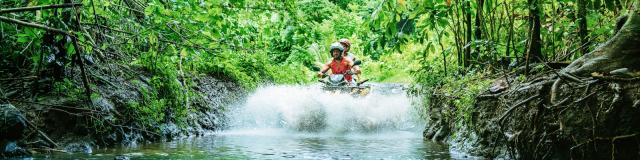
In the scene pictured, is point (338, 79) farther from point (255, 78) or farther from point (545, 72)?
point (545, 72)

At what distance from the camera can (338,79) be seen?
13.2 metres

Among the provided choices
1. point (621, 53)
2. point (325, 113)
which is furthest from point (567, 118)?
point (325, 113)

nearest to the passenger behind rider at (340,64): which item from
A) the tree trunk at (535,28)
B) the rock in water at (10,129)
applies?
the tree trunk at (535,28)

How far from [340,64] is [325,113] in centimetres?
215

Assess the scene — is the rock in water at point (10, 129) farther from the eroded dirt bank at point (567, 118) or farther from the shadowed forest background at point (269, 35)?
the eroded dirt bank at point (567, 118)

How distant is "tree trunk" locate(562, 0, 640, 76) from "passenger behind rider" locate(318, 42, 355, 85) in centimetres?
864

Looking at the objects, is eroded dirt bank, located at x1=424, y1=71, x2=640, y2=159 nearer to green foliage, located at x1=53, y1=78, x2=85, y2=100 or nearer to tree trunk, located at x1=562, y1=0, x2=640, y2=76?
tree trunk, located at x1=562, y1=0, x2=640, y2=76

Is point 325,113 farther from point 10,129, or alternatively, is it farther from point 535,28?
point 10,129

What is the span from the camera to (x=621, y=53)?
479 cm

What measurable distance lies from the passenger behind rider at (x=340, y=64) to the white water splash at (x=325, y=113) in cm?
87

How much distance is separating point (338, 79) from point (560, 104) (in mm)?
8457

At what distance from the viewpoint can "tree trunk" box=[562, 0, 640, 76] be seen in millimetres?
4723

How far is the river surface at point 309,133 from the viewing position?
7.01 m

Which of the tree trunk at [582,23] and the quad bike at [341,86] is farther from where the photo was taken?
the quad bike at [341,86]
